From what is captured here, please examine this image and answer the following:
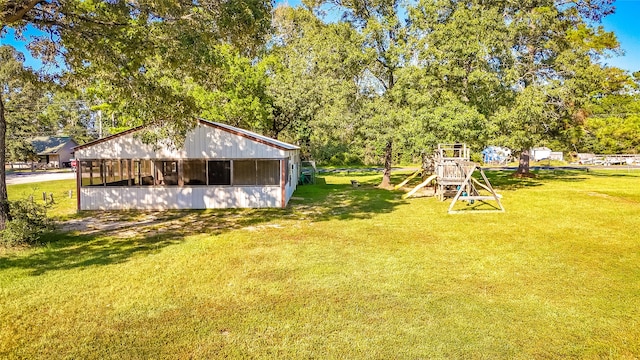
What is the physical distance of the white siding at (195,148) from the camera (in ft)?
53.5

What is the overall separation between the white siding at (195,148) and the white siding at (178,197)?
145cm

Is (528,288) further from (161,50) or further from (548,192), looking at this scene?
(548,192)

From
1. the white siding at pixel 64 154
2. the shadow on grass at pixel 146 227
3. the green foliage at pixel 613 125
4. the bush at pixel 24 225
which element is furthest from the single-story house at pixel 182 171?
the white siding at pixel 64 154

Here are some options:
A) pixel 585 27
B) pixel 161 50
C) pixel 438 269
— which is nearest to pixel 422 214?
pixel 438 269

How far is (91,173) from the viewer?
54.7 ft

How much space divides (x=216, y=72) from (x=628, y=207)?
18.0 meters

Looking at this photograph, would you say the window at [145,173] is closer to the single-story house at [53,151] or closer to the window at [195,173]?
the window at [195,173]

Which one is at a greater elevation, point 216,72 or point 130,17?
point 130,17

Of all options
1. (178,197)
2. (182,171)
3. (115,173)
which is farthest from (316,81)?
(115,173)

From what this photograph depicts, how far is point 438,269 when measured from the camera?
27.5 feet

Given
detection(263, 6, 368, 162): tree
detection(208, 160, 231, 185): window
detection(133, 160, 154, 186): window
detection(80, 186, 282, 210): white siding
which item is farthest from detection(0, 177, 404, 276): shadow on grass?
detection(263, 6, 368, 162): tree

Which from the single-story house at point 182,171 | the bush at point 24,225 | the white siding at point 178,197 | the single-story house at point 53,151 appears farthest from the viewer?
the single-story house at point 53,151

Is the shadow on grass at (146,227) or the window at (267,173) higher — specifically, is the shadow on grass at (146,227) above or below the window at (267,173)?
below

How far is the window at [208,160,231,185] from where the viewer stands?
17.1 m
